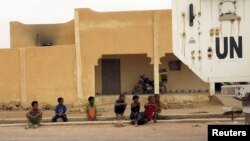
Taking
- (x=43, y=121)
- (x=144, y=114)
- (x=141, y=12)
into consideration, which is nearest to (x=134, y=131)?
(x=144, y=114)

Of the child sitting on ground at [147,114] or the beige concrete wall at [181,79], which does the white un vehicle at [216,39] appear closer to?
the child sitting on ground at [147,114]

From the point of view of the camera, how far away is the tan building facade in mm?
20109

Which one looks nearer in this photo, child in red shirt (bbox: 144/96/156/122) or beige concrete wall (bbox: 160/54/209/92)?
child in red shirt (bbox: 144/96/156/122)

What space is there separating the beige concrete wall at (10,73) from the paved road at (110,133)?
889 cm

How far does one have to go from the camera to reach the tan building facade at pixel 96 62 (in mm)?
20109

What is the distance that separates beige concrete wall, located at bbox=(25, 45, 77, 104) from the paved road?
817 cm

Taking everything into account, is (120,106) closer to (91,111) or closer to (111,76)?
(91,111)

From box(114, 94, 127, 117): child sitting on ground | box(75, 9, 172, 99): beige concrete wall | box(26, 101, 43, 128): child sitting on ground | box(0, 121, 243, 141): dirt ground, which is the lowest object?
box(0, 121, 243, 141): dirt ground

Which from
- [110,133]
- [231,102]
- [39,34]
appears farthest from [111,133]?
[39,34]

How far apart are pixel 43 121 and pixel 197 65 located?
831cm

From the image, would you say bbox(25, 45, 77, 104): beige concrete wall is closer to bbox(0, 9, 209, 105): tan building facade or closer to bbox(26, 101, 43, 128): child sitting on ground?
bbox(0, 9, 209, 105): tan building facade

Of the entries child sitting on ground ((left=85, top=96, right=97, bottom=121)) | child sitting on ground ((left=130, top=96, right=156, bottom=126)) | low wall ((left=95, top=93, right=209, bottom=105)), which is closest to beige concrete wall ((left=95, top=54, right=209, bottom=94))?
low wall ((left=95, top=93, right=209, bottom=105))

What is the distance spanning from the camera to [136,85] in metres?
22.2

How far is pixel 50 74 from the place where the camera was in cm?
2109
